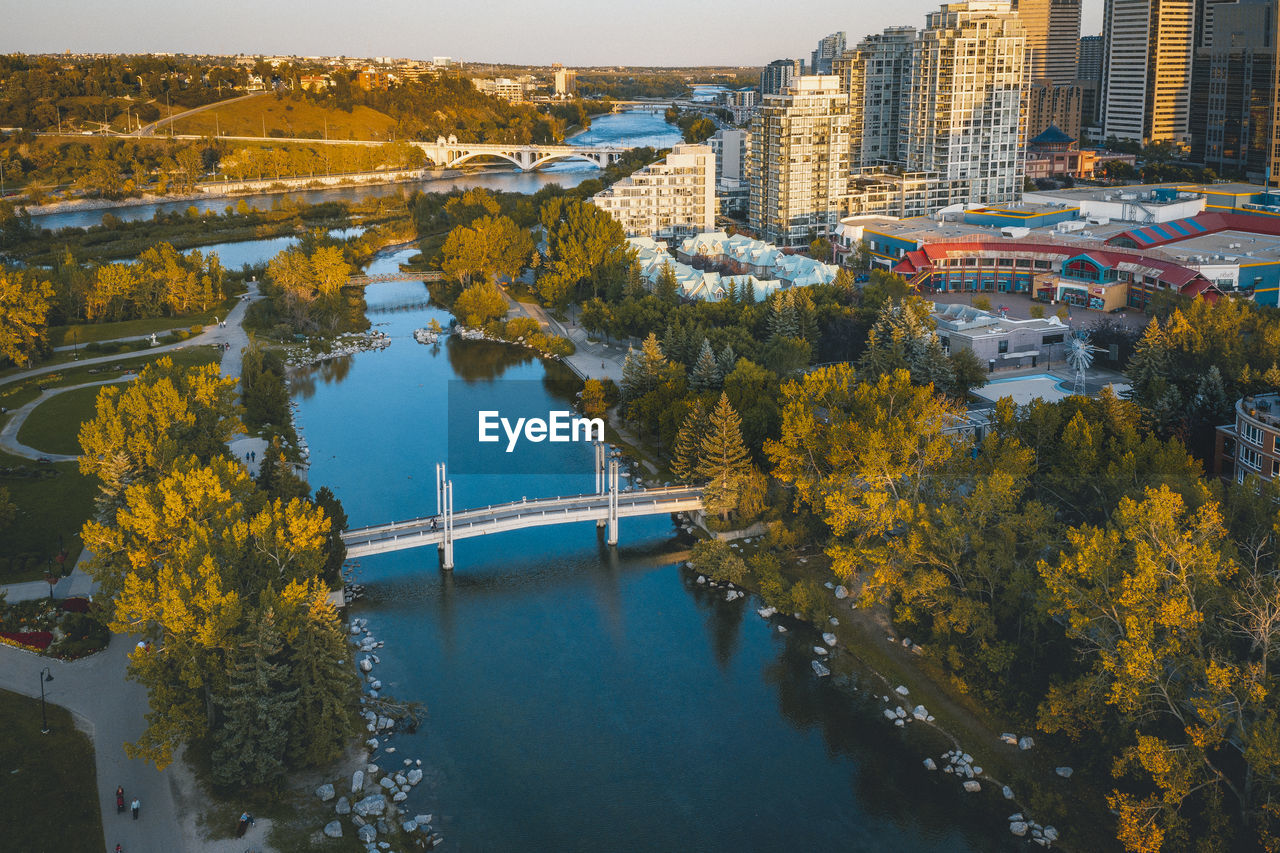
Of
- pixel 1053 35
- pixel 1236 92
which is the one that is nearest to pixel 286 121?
pixel 1053 35

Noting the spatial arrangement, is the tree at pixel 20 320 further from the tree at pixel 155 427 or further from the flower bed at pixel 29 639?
the flower bed at pixel 29 639

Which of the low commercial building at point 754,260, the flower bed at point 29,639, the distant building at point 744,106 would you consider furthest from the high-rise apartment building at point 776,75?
the flower bed at point 29,639

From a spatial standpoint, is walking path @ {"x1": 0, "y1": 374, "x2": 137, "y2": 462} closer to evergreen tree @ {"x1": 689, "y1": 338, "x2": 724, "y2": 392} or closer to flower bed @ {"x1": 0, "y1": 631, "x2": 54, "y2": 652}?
flower bed @ {"x1": 0, "y1": 631, "x2": 54, "y2": 652}

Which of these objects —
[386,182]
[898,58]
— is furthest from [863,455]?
[386,182]

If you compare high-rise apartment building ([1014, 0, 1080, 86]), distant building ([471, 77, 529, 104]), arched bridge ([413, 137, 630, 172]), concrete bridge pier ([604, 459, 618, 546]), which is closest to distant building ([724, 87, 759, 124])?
arched bridge ([413, 137, 630, 172])

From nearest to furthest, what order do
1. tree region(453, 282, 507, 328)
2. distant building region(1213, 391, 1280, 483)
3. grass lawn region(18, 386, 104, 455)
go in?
distant building region(1213, 391, 1280, 483)
grass lawn region(18, 386, 104, 455)
tree region(453, 282, 507, 328)
